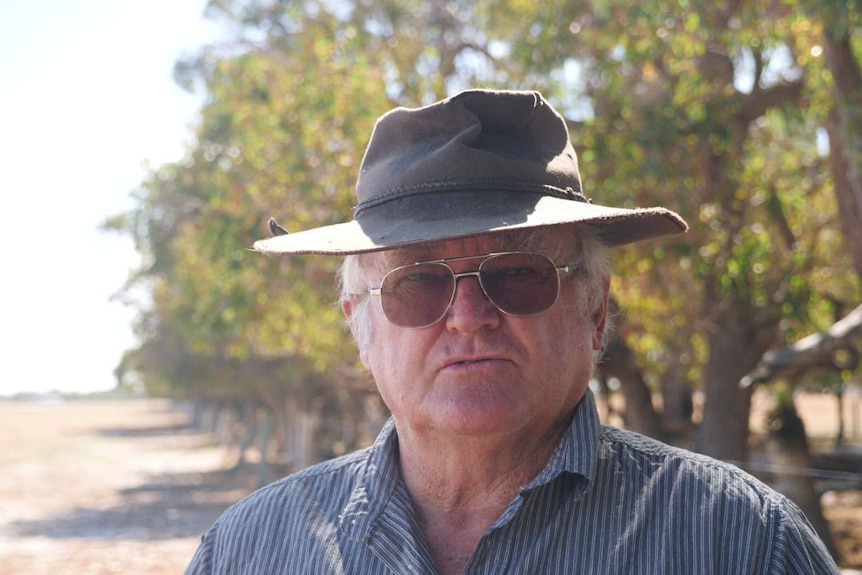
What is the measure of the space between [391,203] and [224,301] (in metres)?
12.4

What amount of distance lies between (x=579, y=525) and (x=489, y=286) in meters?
0.50

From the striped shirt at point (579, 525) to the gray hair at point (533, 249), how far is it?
264 mm

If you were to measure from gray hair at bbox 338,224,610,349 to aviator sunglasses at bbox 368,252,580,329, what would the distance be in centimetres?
4

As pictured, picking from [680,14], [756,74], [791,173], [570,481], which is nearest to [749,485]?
[570,481]

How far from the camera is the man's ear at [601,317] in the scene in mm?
2338

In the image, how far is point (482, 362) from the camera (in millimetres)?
2033

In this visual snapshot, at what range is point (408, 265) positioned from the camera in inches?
84.4

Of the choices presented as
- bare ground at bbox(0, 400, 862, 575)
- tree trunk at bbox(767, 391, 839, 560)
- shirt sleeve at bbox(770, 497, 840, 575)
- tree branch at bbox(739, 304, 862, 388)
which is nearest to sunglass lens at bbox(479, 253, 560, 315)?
shirt sleeve at bbox(770, 497, 840, 575)

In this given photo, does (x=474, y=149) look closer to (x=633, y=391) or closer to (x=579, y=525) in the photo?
(x=579, y=525)

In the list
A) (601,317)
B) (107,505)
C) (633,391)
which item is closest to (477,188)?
(601,317)

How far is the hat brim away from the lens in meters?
1.96

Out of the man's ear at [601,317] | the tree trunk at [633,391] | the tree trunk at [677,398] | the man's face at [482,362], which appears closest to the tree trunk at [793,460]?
the tree trunk at [633,391]

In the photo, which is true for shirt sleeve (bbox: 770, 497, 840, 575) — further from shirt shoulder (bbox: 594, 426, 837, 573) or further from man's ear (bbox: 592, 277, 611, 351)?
man's ear (bbox: 592, 277, 611, 351)

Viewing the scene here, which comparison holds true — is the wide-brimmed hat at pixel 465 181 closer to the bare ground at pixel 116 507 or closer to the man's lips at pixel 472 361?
the man's lips at pixel 472 361
